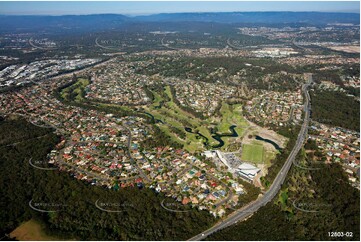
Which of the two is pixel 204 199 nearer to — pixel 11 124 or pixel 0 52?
pixel 11 124

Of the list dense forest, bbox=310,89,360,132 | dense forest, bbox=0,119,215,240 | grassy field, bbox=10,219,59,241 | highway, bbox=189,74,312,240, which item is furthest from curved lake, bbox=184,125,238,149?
grassy field, bbox=10,219,59,241

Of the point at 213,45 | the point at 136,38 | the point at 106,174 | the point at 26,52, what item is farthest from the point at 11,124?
the point at 136,38

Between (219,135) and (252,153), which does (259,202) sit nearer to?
(252,153)

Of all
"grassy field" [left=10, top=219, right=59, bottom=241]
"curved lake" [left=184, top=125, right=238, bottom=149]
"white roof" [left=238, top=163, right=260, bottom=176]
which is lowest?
"grassy field" [left=10, top=219, right=59, bottom=241]

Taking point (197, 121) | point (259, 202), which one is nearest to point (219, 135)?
point (197, 121)

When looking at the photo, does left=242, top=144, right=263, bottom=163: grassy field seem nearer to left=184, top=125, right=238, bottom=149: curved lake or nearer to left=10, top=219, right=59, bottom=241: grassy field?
left=184, top=125, right=238, bottom=149: curved lake
